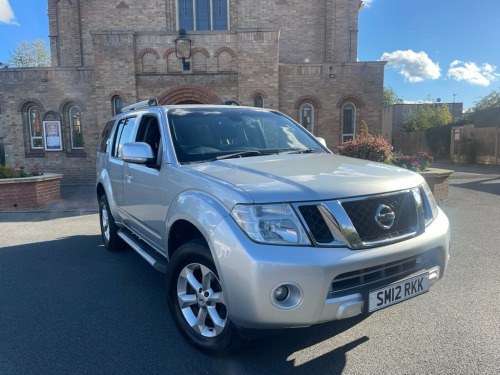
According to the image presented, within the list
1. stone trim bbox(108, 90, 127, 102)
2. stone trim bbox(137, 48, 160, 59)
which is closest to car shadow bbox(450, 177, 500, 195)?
stone trim bbox(137, 48, 160, 59)

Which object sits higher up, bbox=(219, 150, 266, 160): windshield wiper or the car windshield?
the car windshield

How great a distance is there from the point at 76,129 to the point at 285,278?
15477mm

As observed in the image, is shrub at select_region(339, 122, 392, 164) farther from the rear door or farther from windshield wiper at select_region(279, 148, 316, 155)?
the rear door

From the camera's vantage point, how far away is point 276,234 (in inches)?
91.1

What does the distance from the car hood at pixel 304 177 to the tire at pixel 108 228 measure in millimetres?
2757

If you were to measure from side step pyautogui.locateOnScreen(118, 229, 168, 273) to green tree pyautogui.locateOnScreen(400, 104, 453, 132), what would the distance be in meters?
38.7

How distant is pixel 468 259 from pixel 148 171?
427 centimetres

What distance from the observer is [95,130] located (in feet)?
49.5

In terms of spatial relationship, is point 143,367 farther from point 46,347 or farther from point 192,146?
point 192,146

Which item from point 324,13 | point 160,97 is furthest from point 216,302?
point 324,13

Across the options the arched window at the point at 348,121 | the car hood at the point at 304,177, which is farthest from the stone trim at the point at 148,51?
the car hood at the point at 304,177

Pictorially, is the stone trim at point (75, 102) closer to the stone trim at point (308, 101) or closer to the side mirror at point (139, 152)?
the stone trim at point (308, 101)

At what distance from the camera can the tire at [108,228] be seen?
5.38 metres

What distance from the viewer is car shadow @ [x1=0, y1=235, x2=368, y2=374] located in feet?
8.85
